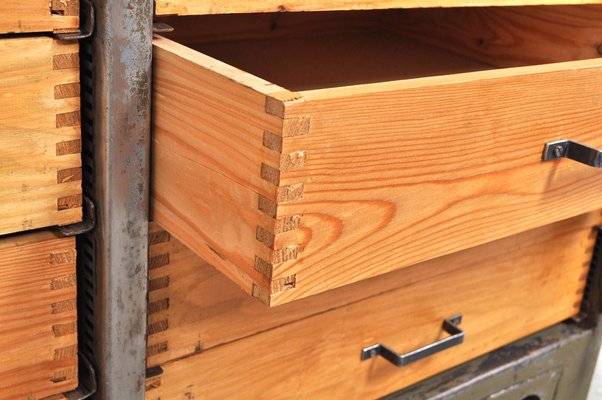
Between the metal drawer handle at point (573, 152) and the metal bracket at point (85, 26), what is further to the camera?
the metal drawer handle at point (573, 152)

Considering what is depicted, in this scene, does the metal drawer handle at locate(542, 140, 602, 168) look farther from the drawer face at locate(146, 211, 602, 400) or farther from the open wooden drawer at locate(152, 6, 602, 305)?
the drawer face at locate(146, 211, 602, 400)

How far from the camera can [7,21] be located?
638 millimetres

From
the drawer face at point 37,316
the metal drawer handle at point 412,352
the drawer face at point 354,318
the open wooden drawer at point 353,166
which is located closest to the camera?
the open wooden drawer at point 353,166

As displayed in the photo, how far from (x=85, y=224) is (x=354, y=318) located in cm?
37

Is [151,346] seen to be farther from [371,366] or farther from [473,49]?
[473,49]

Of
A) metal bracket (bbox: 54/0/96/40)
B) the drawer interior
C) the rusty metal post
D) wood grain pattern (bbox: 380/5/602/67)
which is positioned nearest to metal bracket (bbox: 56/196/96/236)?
the rusty metal post

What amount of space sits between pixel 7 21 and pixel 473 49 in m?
0.72

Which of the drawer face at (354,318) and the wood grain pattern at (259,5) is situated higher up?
the wood grain pattern at (259,5)

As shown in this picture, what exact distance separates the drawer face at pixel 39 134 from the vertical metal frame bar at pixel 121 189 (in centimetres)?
2

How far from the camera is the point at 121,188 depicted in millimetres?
718

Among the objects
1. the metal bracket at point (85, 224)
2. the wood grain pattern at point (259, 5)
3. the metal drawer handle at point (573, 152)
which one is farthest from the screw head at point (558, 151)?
the metal bracket at point (85, 224)

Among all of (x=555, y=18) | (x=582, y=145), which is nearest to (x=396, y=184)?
(x=582, y=145)

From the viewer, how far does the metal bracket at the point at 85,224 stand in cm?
74

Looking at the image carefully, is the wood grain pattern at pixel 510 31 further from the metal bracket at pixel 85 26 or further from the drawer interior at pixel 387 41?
the metal bracket at pixel 85 26
